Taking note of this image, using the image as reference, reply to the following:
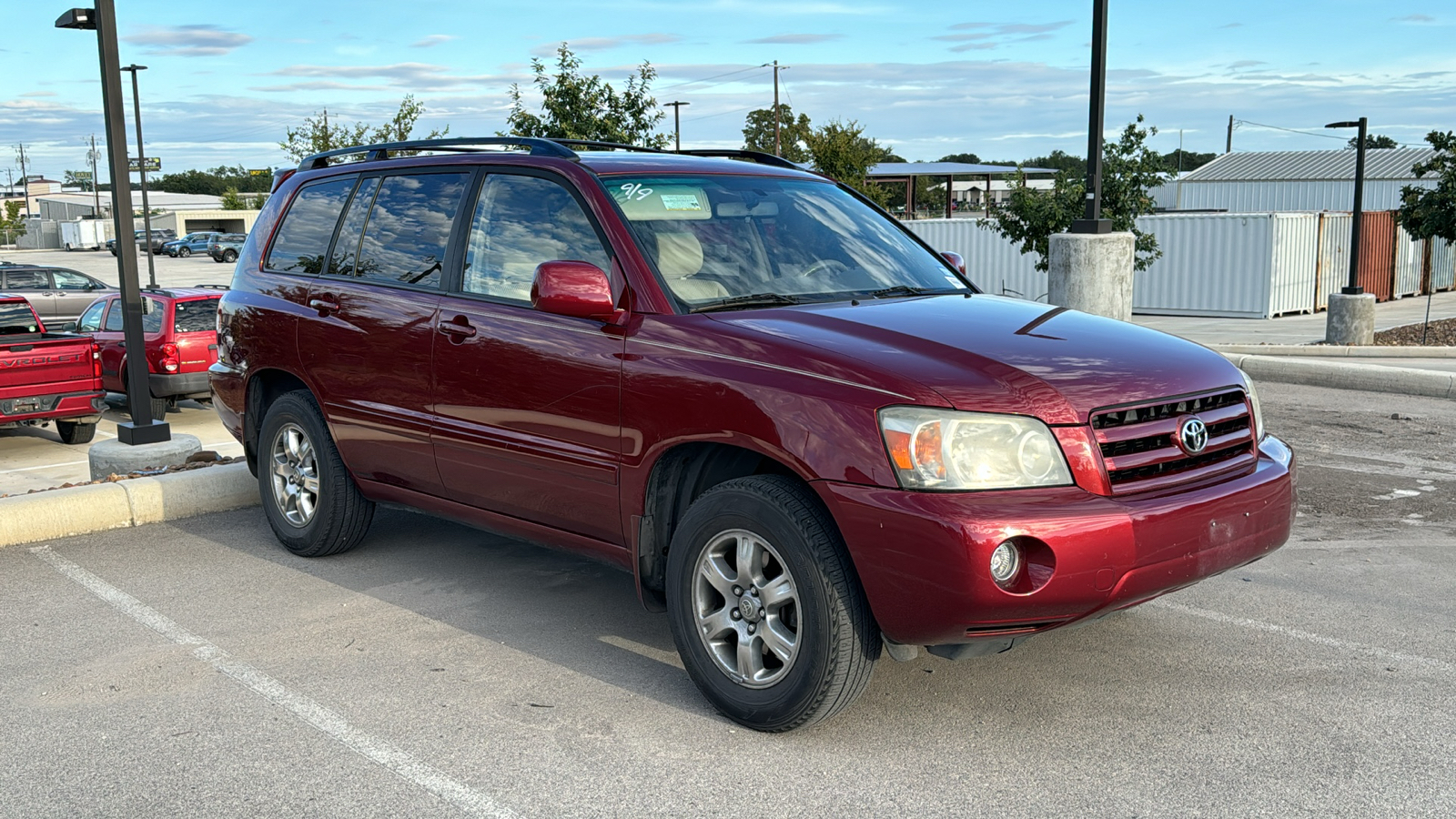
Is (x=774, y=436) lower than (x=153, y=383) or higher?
higher

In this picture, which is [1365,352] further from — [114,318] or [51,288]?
[51,288]

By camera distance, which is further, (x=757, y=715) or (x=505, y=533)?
(x=505, y=533)

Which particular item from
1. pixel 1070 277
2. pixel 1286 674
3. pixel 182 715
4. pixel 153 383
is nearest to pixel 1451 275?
pixel 1070 277

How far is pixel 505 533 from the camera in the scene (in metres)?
5.25

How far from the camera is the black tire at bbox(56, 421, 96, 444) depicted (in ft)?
48.7

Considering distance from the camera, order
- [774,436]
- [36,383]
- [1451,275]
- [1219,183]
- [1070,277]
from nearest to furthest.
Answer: [774,436], [1070,277], [36,383], [1451,275], [1219,183]

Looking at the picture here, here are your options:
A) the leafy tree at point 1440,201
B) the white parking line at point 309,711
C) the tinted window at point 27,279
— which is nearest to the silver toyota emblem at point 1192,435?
the white parking line at point 309,711

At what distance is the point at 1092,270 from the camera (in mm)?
11891

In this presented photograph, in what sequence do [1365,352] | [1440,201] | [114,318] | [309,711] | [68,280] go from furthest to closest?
1. [68,280]
2. [1440,201]
3. [114,318]
4. [1365,352]
5. [309,711]

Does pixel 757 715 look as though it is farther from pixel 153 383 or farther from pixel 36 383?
pixel 153 383

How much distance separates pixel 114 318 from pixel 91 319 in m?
0.85

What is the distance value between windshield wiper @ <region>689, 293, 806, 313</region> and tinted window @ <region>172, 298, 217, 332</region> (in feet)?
41.4

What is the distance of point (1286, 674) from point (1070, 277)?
7796 mm

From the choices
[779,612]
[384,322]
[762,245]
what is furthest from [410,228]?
[779,612]
